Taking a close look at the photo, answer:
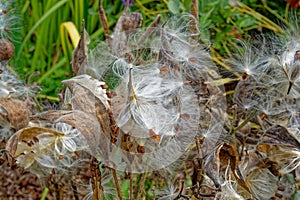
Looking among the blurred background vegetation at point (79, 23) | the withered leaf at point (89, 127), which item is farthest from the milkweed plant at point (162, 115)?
the blurred background vegetation at point (79, 23)

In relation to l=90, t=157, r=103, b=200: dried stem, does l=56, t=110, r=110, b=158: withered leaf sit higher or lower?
higher

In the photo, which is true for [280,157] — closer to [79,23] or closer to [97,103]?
[97,103]

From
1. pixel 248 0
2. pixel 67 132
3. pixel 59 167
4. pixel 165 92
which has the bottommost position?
pixel 248 0

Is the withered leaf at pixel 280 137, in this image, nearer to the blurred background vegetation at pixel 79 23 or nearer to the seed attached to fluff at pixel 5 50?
the seed attached to fluff at pixel 5 50

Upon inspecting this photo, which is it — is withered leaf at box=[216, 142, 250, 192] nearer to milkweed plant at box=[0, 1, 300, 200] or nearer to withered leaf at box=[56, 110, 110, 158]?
milkweed plant at box=[0, 1, 300, 200]

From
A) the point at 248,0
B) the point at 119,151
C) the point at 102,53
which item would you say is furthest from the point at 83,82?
the point at 248,0

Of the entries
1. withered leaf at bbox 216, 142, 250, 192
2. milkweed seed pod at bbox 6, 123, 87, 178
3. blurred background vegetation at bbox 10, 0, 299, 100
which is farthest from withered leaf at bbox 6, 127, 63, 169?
blurred background vegetation at bbox 10, 0, 299, 100

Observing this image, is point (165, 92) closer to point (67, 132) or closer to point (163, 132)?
point (163, 132)
